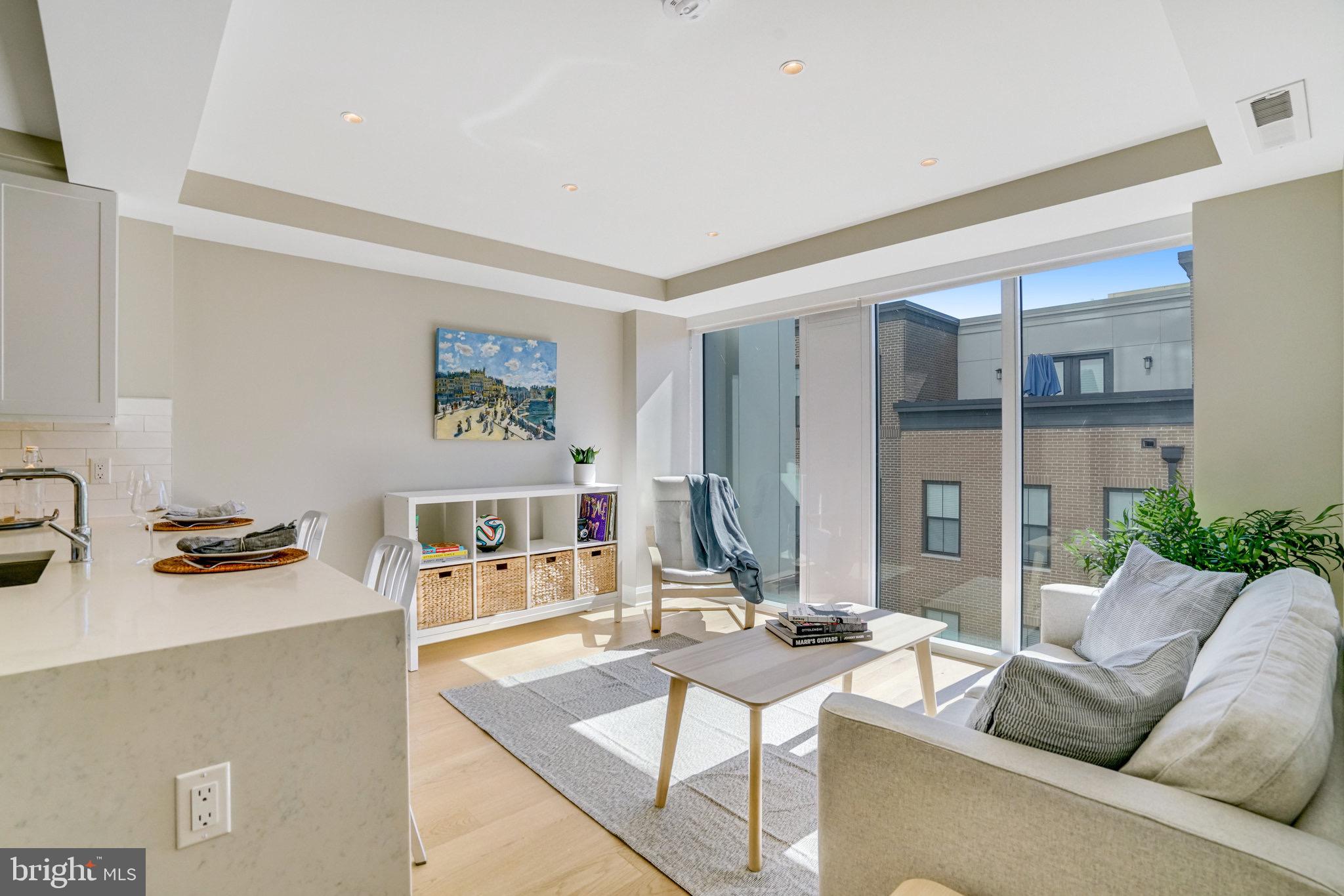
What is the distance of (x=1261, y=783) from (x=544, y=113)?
266cm

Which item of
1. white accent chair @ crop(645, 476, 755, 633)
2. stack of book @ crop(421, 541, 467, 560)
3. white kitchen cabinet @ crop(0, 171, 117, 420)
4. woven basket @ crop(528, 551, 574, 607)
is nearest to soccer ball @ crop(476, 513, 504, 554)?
stack of book @ crop(421, 541, 467, 560)

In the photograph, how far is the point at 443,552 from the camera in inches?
154

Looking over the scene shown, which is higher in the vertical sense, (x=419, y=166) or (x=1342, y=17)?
(x=419, y=166)

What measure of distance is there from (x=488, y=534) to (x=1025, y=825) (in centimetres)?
360

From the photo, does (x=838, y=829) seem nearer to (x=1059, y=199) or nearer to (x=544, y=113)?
(x=544, y=113)

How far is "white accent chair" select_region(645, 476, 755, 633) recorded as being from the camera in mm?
4234

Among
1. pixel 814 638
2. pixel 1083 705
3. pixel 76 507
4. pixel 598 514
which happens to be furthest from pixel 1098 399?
pixel 76 507

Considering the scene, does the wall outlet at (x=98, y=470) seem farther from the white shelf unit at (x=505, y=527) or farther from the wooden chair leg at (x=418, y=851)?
the wooden chair leg at (x=418, y=851)

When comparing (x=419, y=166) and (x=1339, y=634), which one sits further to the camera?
(x=419, y=166)

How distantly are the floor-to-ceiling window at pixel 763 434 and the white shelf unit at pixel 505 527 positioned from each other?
3.30 ft

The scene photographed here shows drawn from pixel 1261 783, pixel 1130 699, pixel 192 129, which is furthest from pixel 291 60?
pixel 1261 783

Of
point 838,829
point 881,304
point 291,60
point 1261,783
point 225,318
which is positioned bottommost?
point 838,829

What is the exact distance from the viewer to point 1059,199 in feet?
9.27

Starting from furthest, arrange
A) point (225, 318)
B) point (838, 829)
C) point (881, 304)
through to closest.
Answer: point (881, 304)
point (225, 318)
point (838, 829)
